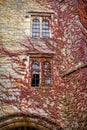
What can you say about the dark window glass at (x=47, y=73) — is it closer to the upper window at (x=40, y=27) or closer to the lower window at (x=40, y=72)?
the lower window at (x=40, y=72)

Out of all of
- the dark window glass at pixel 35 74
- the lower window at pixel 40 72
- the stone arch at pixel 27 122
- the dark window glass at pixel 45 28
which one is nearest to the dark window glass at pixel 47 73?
the lower window at pixel 40 72

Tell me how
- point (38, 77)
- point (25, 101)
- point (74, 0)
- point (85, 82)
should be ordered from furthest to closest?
point (74, 0) < point (38, 77) < point (25, 101) < point (85, 82)

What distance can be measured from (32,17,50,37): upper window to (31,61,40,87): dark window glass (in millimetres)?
1343

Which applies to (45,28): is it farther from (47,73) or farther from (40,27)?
(47,73)

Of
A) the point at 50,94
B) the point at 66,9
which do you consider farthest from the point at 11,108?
the point at 66,9

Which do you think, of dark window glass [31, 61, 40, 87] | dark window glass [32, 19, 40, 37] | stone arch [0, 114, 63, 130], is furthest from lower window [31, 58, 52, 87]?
stone arch [0, 114, 63, 130]

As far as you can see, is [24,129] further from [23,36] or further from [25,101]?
[23,36]

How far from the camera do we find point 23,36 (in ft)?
45.0

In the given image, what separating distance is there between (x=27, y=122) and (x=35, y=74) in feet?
6.46

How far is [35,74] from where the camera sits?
518 inches

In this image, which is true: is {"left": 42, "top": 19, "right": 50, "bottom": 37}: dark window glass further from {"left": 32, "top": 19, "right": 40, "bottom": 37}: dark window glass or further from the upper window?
{"left": 32, "top": 19, "right": 40, "bottom": 37}: dark window glass

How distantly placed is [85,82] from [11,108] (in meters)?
2.78

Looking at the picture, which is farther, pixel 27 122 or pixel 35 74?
pixel 35 74

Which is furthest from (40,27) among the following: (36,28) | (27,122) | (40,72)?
(27,122)
